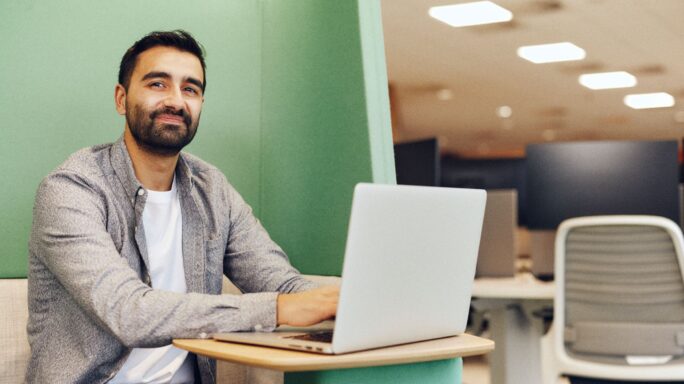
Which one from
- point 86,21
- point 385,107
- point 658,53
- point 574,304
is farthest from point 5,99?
point 658,53

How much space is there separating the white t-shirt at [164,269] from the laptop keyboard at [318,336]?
Answer: 1.66ft

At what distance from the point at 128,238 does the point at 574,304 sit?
208 centimetres

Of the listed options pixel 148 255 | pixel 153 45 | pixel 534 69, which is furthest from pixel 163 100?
pixel 534 69

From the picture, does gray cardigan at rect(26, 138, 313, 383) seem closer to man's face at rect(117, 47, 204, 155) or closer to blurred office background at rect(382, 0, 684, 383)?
man's face at rect(117, 47, 204, 155)

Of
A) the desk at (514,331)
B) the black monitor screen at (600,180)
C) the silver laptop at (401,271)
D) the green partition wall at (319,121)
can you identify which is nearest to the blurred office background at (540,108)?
the black monitor screen at (600,180)

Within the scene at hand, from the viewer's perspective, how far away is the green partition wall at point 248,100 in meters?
2.20

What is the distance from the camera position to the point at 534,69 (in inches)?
347

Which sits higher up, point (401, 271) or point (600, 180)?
point (600, 180)

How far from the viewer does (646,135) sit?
13789 mm

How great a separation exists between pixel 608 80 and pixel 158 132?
27.7 feet

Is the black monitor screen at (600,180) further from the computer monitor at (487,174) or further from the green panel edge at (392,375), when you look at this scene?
the green panel edge at (392,375)

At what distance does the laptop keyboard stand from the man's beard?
26.3 inches

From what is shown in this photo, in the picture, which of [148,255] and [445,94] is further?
[445,94]

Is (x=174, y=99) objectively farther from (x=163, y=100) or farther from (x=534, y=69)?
(x=534, y=69)
